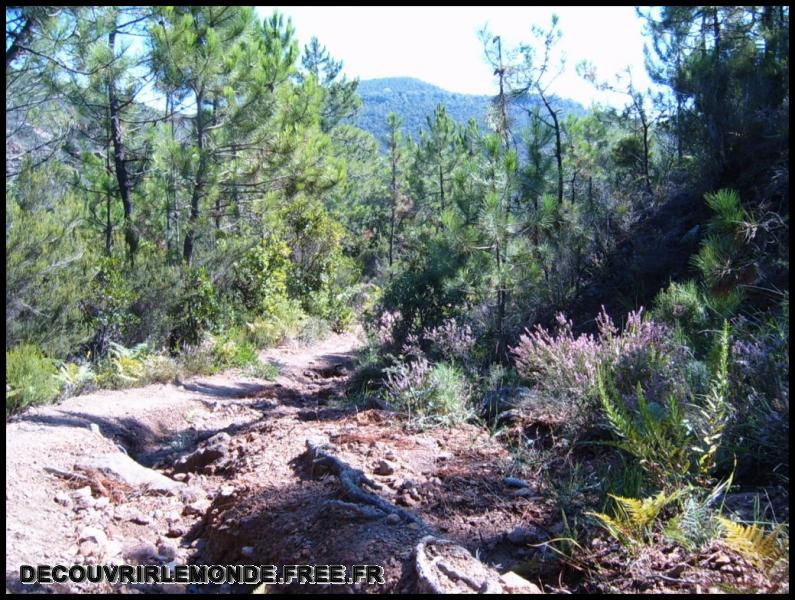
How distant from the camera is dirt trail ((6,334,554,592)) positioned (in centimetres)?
280

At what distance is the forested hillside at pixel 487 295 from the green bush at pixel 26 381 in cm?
2

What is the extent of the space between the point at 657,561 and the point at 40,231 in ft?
23.6

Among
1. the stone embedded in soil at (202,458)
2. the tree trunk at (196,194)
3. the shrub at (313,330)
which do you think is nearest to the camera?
the stone embedded in soil at (202,458)

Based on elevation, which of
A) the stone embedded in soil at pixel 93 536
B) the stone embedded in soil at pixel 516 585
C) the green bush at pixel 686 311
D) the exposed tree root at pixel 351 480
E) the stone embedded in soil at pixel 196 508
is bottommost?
the stone embedded in soil at pixel 196 508

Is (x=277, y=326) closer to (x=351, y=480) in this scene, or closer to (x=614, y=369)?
(x=614, y=369)

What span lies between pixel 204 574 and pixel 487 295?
17.3ft

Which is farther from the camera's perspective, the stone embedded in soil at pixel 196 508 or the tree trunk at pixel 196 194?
the tree trunk at pixel 196 194

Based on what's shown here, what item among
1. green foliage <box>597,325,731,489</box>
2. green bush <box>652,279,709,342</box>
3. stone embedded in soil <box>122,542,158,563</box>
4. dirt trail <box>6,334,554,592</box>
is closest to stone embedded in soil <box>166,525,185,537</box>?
dirt trail <box>6,334,554,592</box>

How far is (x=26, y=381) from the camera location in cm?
579

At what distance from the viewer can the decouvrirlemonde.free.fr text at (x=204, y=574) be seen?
7.97 ft

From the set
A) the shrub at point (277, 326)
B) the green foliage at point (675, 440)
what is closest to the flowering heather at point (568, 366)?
the green foliage at point (675, 440)

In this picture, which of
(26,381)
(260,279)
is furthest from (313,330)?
(26,381)

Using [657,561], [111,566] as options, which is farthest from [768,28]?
[111,566]

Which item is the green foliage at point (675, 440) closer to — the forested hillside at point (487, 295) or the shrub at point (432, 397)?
the forested hillside at point (487, 295)
